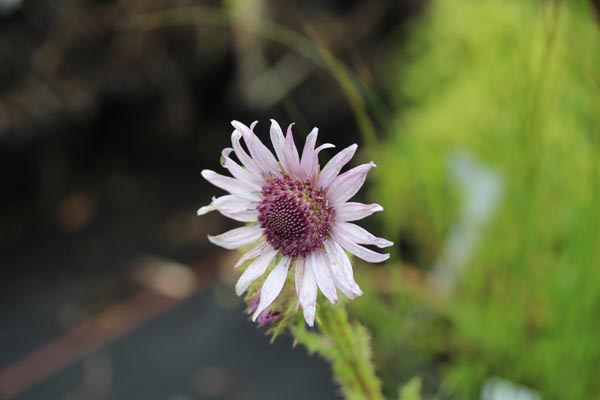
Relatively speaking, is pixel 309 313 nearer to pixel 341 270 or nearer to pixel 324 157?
pixel 341 270

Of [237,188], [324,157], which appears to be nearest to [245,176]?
[237,188]

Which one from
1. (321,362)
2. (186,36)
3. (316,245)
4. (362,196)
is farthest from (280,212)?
(186,36)

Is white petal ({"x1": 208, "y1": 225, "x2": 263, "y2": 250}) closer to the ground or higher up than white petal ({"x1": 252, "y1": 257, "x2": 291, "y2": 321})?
higher up

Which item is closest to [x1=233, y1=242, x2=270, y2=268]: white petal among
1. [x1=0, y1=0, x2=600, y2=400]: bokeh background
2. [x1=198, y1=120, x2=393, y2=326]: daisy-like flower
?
[x1=198, y1=120, x2=393, y2=326]: daisy-like flower

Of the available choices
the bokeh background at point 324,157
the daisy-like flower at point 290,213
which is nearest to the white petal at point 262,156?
the daisy-like flower at point 290,213

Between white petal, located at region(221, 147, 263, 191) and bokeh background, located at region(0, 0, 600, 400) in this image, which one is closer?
white petal, located at region(221, 147, 263, 191)

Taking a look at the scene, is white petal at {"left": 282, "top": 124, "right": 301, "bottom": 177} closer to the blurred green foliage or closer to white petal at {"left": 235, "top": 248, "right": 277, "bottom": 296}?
white petal at {"left": 235, "top": 248, "right": 277, "bottom": 296}

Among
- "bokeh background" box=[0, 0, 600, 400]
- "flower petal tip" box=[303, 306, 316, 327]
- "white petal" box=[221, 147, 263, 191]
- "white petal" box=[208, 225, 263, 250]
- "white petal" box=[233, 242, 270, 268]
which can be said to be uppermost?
"bokeh background" box=[0, 0, 600, 400]

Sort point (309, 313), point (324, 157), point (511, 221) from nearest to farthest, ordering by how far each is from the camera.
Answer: point (309, 313), point (324, 157), point (511, 221)
